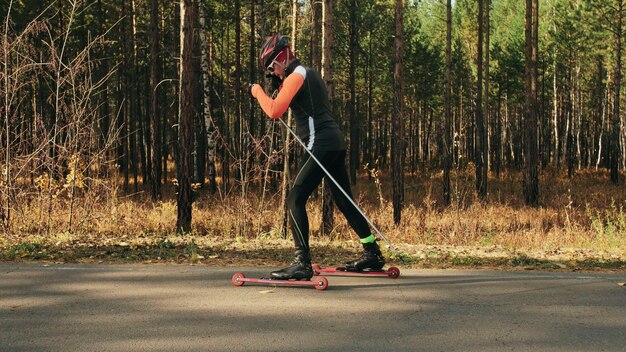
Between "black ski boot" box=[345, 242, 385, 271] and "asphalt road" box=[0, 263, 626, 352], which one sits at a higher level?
"black ski boot" box=[345, 242, 385, 271]

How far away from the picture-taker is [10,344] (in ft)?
14.0

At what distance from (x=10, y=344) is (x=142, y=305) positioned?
1.21 m

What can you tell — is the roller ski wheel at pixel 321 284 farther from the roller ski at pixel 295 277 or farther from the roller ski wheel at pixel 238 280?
the roller ski wheel at pixel 238 280

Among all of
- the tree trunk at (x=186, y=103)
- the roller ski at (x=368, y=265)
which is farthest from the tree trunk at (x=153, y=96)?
the roller ski at (x=368, y=265)

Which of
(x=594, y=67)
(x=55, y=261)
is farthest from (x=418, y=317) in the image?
(x=594, y=67)

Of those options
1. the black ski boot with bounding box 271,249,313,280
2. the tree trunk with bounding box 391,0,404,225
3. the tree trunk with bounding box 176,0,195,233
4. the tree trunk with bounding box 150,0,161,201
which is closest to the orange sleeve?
the black ski boot with bounding box 271,249,313,280

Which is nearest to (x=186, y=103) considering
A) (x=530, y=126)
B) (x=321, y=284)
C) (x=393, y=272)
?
(x=393, y=272)

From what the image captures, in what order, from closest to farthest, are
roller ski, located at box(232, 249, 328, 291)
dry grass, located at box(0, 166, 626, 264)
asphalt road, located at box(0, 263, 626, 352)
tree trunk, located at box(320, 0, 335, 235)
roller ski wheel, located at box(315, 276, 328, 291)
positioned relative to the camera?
1. asphalt road, located at box(0, 263, 626, 352)
2. roller ski wheel, located at box(315, 276, 328, 291)
3. roller ski, located at box(232, 249, 328, 291)
4. dry grass, located at box(0, 166, 626, 264)
5. tree trunk, located at box(320, 0, 335, 235)

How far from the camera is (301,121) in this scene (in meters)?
6.28

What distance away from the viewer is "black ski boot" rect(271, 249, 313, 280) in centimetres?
606

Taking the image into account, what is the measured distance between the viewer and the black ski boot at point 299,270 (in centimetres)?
606

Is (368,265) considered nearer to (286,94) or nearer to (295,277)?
(295,277)

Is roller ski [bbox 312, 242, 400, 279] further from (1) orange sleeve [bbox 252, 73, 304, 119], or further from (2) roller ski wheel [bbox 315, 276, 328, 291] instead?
(1) orange sleeve [bbox 252, 73, 304, 119]

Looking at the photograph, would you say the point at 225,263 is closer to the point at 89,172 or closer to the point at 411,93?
the point at 89,172
